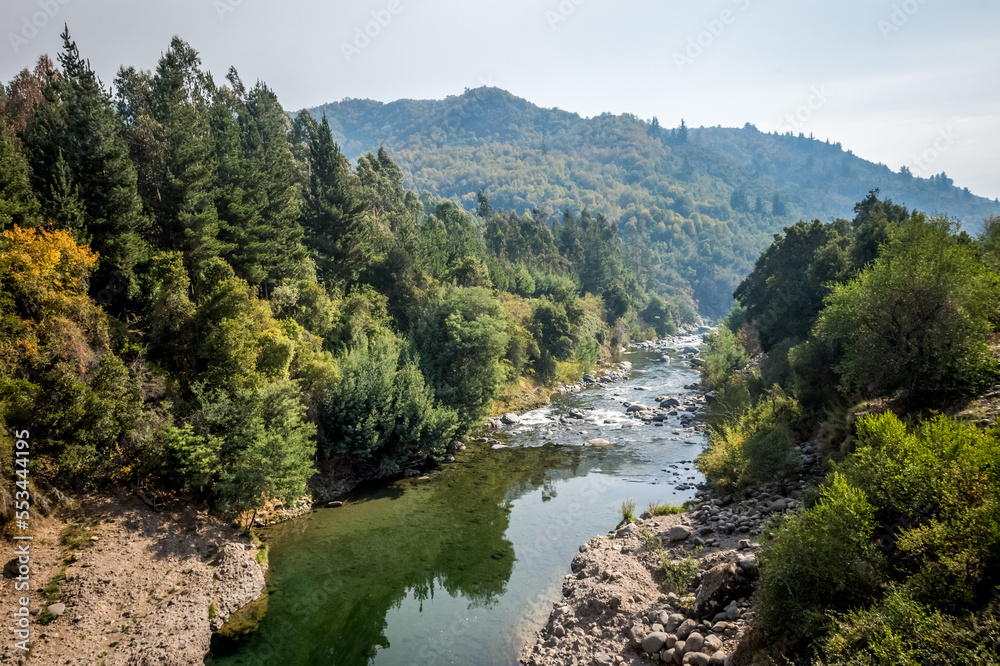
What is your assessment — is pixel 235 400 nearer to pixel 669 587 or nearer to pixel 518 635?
pixel 518 635

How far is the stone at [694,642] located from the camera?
14.4 meters

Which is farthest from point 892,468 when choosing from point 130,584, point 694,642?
point 130,584

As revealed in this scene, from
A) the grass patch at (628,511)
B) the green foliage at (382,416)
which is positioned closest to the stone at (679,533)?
the grass patch at (628,511)

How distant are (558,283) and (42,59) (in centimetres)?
6346

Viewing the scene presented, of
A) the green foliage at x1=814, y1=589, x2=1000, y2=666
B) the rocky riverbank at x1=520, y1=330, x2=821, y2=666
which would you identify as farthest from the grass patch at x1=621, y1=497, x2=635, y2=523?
the green foliage at x1=814, y1=589, x2=1000, y2=666

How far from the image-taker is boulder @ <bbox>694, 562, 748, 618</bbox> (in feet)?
51.9

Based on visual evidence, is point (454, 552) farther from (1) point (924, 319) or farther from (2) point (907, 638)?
(1) point (924, 319)

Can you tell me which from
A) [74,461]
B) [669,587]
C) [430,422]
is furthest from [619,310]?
[74,461]

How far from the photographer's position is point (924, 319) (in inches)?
797

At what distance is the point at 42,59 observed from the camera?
3684cm

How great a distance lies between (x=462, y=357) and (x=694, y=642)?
26.7 meters

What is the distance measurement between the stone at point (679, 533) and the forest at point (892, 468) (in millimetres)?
4790

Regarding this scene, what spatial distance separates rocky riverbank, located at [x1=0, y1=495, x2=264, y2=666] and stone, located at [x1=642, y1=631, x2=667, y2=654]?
13951 millimetres

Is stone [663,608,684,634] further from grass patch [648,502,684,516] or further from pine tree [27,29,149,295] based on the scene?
pine tree [27,29,149,295]
